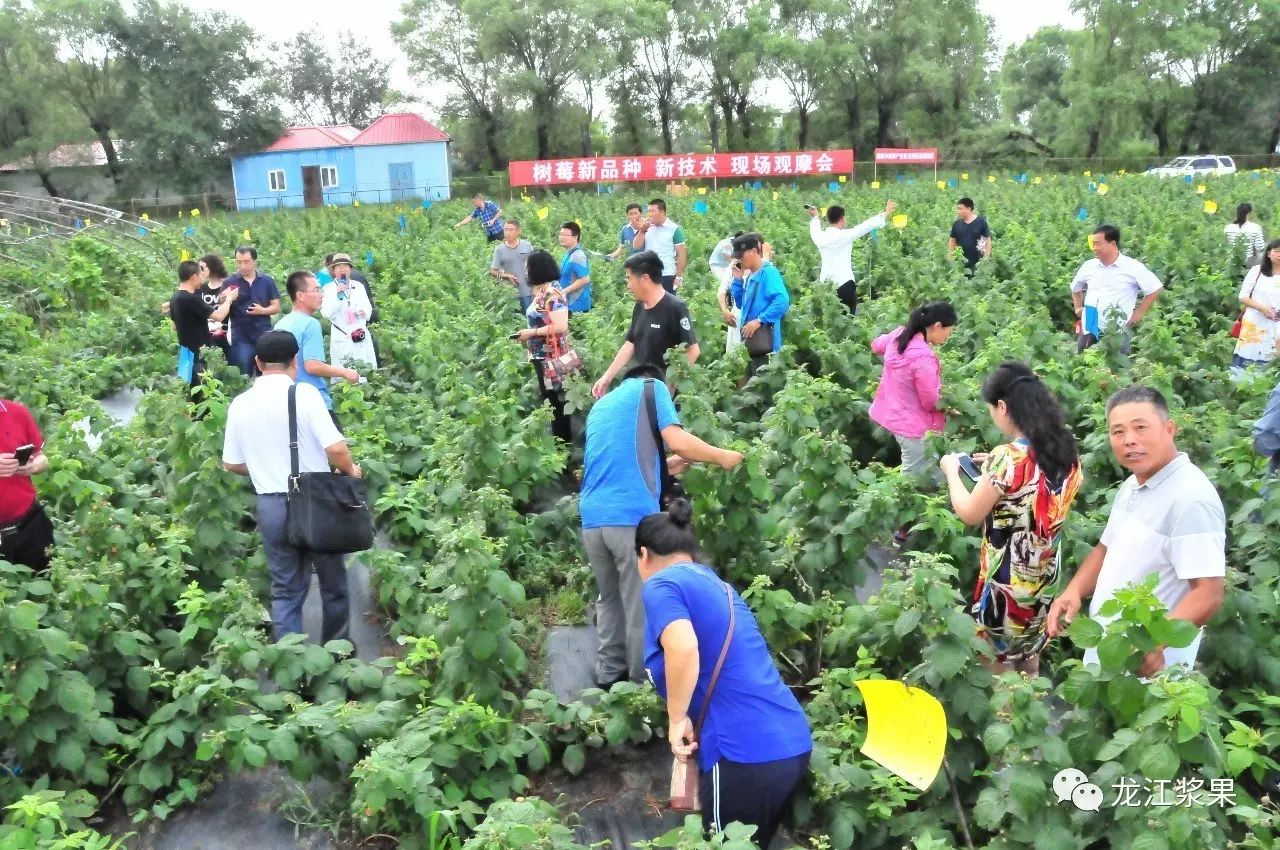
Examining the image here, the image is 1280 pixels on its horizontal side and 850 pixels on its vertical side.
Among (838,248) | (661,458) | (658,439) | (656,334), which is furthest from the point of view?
(838,248)

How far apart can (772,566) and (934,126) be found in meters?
51.7

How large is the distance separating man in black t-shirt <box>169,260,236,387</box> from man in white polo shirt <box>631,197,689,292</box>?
3.98 meters

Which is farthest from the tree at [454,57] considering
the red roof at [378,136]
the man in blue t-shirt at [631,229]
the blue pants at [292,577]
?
the blue pants at [292,577]

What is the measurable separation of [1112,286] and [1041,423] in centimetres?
465

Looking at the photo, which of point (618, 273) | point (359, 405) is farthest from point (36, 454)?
point (618, 273)

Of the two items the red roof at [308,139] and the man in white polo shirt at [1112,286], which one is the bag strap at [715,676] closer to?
the man in white polo shirt at [1112,286]

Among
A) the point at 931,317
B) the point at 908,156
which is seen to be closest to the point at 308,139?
the point at 908,156

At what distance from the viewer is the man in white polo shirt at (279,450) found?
187 inches

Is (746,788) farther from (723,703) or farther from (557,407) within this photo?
(557,407)

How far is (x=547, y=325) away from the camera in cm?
739

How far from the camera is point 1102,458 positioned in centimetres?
591

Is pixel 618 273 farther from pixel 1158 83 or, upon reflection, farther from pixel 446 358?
pixel 1158 83

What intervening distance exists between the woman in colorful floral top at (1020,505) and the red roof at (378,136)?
145ft

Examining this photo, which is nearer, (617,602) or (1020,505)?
(1020,505)
